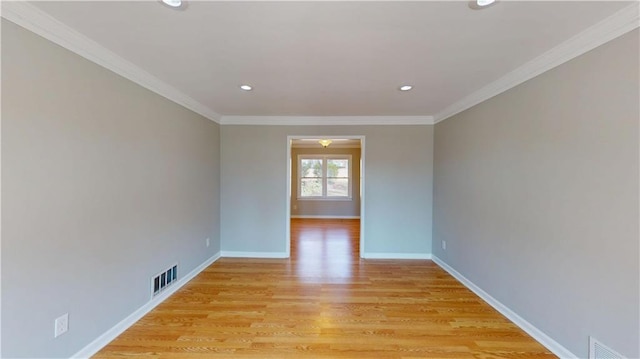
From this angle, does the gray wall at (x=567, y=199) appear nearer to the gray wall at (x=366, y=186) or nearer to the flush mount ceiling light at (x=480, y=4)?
the flush mount ceiling light at (x=480, y=4)

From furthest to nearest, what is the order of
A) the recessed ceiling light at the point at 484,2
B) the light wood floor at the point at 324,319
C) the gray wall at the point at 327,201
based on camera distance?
the gray wall at the point at 327,201
the light wood floor at the point at 324,319
the recessed ceiling light at the point at 484,2

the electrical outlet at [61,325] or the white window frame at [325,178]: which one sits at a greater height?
the white window frame at [325,178]

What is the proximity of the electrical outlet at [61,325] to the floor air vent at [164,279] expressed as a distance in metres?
0.93

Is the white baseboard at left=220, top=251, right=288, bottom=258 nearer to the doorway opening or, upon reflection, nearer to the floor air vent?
the floor air vent

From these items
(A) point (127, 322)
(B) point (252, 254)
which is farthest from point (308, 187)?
(A) point (127, 322)

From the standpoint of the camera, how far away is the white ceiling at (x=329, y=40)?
162cm

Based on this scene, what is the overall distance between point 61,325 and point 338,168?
7.73 metres

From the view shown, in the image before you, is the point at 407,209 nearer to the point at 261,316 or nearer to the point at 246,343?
the point at 261,316

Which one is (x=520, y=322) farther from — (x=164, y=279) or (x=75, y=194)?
(x=75, y=194)

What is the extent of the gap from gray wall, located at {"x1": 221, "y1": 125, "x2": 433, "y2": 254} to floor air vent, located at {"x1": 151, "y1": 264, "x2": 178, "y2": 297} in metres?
1.41

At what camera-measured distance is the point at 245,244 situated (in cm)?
466

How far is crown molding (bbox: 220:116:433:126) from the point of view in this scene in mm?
4496

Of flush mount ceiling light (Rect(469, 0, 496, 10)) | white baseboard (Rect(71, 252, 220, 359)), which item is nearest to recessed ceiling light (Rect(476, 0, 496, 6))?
flush mount ceiling light (Rect(469, 0, 496, 10))

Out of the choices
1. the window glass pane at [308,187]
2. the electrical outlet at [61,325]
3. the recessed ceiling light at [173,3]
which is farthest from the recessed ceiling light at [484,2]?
the window glass pane at [308,187]
